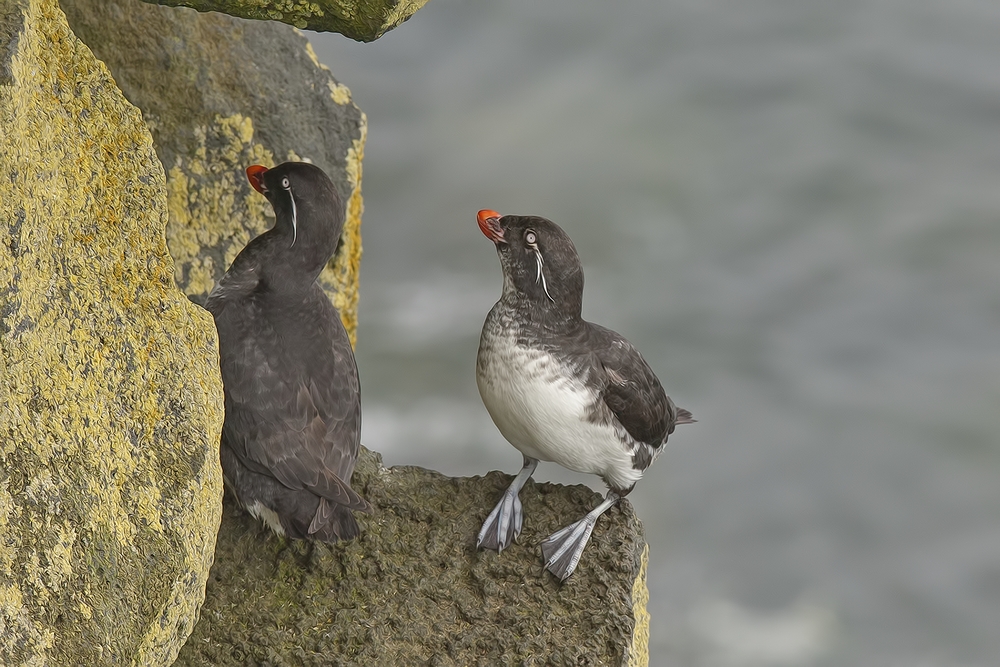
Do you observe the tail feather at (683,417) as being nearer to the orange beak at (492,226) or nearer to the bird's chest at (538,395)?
the bird's chest at (538,395)

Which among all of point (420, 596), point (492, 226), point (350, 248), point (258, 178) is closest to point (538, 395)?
point (492, 226)

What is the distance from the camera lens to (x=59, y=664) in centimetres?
238

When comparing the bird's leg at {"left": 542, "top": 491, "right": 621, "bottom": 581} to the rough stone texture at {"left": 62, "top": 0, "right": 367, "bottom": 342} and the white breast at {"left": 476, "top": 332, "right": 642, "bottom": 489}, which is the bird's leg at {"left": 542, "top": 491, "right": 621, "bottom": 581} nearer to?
the white breast at {"left": 476, "top": 332, "right": 642, "bottom": 489}

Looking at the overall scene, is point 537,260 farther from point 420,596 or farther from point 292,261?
point 420,596

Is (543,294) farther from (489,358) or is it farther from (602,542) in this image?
(602,542)

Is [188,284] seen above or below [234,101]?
below

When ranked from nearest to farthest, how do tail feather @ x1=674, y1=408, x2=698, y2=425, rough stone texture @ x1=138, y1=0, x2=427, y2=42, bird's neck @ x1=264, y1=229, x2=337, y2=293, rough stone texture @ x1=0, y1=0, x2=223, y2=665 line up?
1. rough stone texture @ x1=0, y1=0, x2=223, y2=665
2. rough stone texture @ x1=138, y1=0, x2=427, y2=42
3. bird's neck @ x1=264, y1=229, x2=337, y2=293
4. tail feather @ x1=674, y1=408, x2=698, y2=425

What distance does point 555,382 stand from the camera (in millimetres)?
3441

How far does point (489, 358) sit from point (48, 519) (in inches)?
58.2

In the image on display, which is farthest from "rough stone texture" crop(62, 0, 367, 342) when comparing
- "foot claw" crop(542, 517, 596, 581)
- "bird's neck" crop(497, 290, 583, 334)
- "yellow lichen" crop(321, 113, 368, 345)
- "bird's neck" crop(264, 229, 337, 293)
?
"foot claw" crop(542, 517, 596, 581)

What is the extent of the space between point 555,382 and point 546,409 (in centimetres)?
8

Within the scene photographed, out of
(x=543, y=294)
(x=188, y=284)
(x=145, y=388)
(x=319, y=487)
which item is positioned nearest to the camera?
(x=145, y=388)

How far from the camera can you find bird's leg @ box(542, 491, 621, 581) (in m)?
3.44

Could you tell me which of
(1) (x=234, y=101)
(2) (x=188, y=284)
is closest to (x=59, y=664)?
(2) (x=188, y=284)
